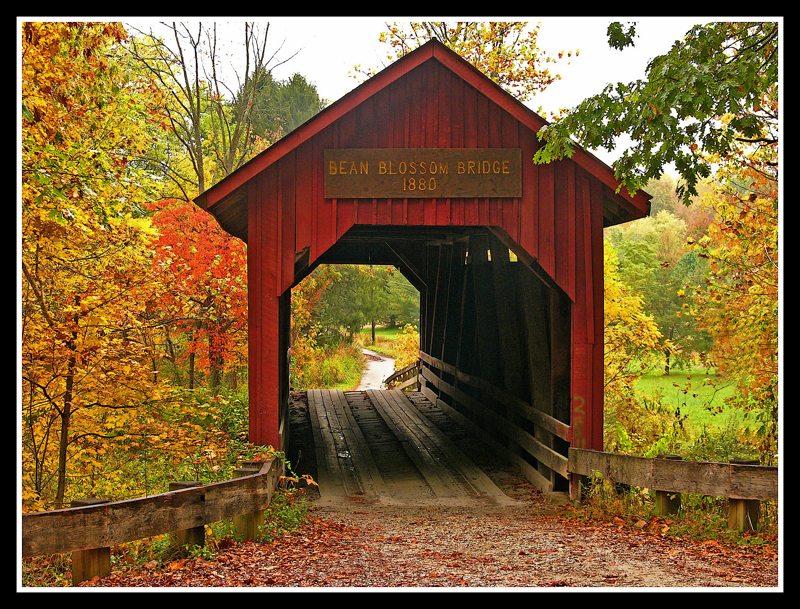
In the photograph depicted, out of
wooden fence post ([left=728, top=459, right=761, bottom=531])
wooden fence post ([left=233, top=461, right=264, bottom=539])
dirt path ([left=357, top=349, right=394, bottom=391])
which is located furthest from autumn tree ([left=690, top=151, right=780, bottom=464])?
dirt path ([left=357, top=349, right=394, bottom=391])

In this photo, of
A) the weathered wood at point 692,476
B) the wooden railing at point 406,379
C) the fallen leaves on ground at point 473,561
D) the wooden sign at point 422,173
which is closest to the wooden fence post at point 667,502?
the weathered wood at point 692,476

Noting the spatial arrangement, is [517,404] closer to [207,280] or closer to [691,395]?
[207,280]

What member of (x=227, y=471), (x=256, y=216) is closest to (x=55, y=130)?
(x=256, y=216)

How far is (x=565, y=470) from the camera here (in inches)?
289

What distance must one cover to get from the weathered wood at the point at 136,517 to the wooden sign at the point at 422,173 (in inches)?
136

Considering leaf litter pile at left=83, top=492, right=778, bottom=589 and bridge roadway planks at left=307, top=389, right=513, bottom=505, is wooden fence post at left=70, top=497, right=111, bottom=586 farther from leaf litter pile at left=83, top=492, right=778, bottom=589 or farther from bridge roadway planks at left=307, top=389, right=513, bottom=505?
bridge roadway planks at left=307, top=389, right=513, bottom=505

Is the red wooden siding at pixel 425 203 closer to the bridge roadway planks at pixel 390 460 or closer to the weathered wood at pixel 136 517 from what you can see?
the bridge roadway planks at pixel 390 460

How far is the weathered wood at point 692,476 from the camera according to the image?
510cm

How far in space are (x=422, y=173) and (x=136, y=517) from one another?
15.4 ft

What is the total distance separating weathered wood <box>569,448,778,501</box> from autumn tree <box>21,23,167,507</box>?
5.55 meters

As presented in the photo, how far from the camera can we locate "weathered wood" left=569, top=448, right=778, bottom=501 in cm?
510

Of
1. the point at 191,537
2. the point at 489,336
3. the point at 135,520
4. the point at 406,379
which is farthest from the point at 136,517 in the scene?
the point at 406,379

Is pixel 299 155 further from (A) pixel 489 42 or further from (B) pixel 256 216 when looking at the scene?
(A) pixel 489 42

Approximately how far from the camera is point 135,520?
4.16 metres
